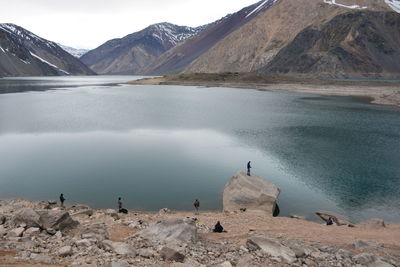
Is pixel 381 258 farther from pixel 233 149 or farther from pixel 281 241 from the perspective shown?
pixel 233 149

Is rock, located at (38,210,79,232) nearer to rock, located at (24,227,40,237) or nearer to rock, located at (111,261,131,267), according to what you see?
rock, located at (24,227,40,237)

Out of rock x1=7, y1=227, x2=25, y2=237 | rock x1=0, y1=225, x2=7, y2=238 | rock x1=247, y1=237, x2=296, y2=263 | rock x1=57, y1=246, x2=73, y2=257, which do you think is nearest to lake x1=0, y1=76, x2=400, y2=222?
rock x1=247, y1=237, x2=296, y2=263

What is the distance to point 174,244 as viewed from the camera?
18.9m

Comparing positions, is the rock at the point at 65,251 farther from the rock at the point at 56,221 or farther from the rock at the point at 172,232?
the rock at the point at 172,232

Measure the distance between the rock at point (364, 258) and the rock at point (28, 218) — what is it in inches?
692

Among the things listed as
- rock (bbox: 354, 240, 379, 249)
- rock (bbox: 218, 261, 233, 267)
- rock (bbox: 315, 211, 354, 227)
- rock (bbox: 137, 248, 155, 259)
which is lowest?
rock (bbox: 315, 211, 354, 227)

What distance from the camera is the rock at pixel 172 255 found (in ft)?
56.2

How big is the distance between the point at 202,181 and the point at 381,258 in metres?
20.7

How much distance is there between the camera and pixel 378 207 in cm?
3119

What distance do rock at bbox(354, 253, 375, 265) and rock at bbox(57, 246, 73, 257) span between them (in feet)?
48.2

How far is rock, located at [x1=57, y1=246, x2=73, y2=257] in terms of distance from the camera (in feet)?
54.5

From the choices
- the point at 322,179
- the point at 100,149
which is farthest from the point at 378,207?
the point at 100,149

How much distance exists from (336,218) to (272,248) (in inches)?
445

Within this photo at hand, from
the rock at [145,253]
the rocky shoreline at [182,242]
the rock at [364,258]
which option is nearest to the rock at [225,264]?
the rocky shoreline at [182,242]
